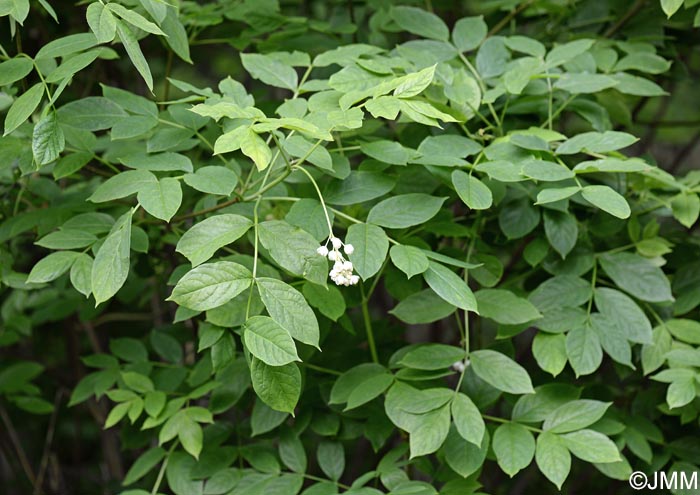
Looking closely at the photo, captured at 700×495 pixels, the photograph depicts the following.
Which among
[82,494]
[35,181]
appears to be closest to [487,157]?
[35,181]

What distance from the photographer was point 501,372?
1.15 metres

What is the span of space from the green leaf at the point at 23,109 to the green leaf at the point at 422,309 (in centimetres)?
60

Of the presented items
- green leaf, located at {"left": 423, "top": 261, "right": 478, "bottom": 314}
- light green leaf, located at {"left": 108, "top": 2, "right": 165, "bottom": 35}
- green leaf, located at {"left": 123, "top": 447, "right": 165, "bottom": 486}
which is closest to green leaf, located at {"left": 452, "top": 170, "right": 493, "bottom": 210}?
green leaf, located at {"left": 423, "top": 261, "right": 478, "bottom": 314}

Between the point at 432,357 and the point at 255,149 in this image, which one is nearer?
the point at 255,149

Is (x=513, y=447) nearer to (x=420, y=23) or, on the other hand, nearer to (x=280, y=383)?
(x=280, y=383)

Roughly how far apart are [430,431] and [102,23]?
2.34ft

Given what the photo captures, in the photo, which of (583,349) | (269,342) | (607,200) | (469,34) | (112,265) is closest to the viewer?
(269,342)

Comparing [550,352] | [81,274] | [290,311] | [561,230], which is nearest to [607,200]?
[561,230]

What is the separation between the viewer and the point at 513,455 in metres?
1.12

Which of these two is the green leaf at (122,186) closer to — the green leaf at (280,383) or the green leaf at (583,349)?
the green leaf at (280,383)

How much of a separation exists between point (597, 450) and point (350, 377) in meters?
0.40

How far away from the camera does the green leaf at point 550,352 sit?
1181mm

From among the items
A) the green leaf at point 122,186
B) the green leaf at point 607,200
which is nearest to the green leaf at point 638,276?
the green leaf at point 607,200

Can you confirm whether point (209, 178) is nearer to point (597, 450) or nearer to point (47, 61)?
point (47, 61)
